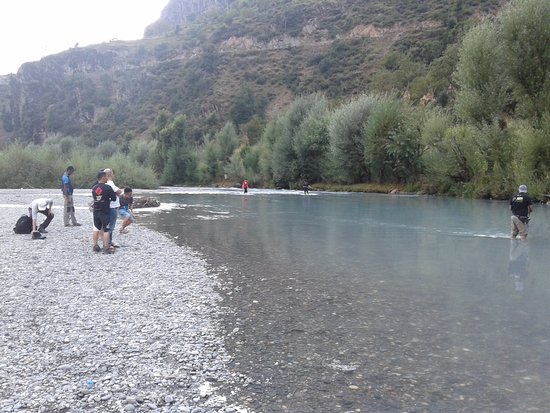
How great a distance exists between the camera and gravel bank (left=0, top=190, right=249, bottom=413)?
4.99m

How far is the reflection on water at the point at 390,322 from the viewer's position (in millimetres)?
5215

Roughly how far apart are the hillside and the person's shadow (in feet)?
220

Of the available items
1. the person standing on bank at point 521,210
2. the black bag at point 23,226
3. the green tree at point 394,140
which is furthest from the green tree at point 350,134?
the black bag at point 23,226

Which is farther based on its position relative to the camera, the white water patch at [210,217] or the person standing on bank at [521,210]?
the white water patch at [210,217]

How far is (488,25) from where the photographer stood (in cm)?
4069

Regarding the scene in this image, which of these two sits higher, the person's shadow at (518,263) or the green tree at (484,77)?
the green tree at (484,77)

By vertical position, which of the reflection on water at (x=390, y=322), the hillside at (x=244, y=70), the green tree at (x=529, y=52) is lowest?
the reflection on water at (x=390, y=322)

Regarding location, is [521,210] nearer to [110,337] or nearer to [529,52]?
[110,337]

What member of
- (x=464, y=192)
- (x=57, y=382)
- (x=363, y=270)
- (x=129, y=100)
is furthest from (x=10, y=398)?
(x=129, y=100)

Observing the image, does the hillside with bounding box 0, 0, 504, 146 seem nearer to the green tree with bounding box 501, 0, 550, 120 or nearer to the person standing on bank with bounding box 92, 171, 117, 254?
the green tree with bounding box 501, 0, 550, 120

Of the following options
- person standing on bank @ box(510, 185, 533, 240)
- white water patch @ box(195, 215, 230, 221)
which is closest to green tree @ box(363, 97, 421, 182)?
white water patch @ box(195, 215, 230, 221)

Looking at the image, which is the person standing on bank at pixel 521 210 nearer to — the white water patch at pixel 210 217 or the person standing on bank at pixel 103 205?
the person standing on bank at pixel 103 205

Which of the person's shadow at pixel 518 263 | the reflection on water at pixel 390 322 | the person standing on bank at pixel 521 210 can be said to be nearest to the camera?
the reflection on water at pixel 390 322

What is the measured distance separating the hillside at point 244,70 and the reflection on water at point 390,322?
231 ft
